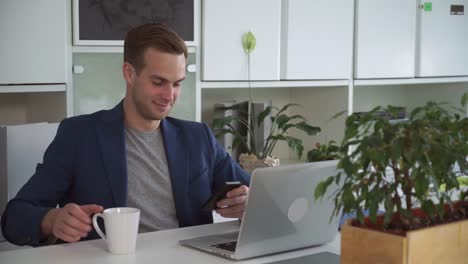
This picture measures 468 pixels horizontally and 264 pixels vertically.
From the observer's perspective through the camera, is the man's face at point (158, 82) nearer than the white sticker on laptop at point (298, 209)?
No

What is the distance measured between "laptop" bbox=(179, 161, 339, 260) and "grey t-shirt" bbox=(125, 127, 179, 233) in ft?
1.24

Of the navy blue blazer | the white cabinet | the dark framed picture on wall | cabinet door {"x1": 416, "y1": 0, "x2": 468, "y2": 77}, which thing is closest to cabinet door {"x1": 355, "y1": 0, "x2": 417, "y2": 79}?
cabinet door {"x1": 416, "y1": 0, "x2": 468, "y2": 77}

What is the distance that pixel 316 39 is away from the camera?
3840 mm

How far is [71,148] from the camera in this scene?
2.31m

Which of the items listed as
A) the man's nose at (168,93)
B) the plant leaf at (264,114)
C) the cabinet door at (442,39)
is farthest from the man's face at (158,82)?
the cabinet door at (442,39)

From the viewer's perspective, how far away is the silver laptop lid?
1.81 meters

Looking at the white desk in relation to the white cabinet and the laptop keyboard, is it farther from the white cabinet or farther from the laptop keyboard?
the white cabinet

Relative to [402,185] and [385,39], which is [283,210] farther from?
[385,39]

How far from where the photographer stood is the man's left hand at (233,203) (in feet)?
7.02

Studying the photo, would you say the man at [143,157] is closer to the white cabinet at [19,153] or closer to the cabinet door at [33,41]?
the white cabinet at [19,153]

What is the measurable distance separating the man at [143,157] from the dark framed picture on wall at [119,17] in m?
0.66

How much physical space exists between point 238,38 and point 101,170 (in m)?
1.40

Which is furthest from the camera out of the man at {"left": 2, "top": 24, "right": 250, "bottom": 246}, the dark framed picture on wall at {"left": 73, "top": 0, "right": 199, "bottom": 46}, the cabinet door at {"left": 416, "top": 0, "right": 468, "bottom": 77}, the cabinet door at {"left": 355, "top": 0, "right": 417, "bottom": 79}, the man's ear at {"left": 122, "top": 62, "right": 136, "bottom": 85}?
the cabinet door at {"left": 416, "top": 0, "right": 468, "bottom": 77}

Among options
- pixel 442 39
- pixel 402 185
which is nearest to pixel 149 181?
pixel 402 185
